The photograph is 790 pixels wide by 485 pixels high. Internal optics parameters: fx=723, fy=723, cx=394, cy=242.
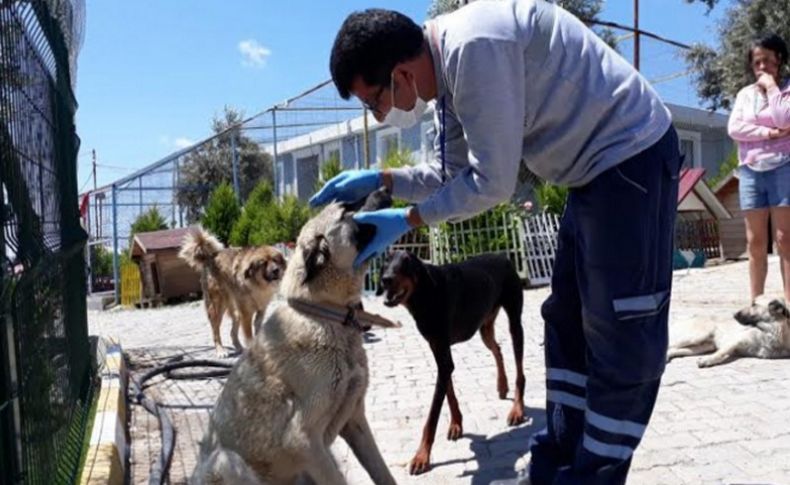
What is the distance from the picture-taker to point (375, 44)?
2.40 meters

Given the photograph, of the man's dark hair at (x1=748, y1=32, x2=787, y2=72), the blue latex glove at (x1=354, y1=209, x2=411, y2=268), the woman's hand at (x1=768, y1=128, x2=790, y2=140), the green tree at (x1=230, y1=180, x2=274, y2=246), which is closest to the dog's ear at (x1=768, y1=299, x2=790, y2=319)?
the woman's hand at (x1=768, y1=128, x2=790, y2=140)

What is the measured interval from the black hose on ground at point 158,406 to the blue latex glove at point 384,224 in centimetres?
171

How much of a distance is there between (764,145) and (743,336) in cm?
154

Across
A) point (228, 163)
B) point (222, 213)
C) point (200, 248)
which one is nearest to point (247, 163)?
point (228, 163)

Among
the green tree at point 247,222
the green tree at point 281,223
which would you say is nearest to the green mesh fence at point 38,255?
the green tree at point 281,223

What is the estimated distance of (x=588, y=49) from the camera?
2502 mm

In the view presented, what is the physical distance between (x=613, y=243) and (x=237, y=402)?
1721mm

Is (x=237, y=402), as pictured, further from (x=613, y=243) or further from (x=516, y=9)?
(x=516, y=9)

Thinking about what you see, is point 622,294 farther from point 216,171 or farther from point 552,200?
point 216,171

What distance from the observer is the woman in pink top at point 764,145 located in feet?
18.7

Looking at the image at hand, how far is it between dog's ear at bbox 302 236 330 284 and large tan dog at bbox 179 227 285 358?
4466 mm

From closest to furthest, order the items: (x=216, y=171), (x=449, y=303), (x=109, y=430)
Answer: (x=109, y=430), (x=449, y=303), (x=216, y=171)

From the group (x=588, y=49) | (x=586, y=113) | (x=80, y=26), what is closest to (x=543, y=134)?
(x=586, y=113)

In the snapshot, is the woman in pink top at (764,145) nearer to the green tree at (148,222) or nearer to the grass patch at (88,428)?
the grass patch at (88,428)
